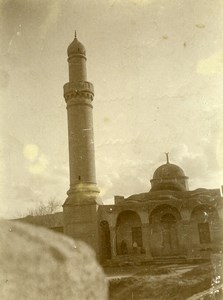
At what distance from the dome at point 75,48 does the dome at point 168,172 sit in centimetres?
1410

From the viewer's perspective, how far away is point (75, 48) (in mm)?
30016

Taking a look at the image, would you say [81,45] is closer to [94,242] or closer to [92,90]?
[92,90]

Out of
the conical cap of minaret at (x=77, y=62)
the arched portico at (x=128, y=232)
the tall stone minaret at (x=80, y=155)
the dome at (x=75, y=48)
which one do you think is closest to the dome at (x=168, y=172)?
the arched portico at (x=128, y=232)

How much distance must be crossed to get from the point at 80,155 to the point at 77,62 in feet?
26.3

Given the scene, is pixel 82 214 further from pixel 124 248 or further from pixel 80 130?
pixel 80 130

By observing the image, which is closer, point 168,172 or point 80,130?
point 80,130

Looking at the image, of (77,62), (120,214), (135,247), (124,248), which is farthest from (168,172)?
(77,62)

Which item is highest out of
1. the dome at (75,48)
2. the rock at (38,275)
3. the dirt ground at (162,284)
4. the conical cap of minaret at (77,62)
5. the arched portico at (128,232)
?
the dome at (75,48)

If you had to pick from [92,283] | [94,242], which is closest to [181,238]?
[94,242]

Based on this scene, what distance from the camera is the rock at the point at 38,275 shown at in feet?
43.3

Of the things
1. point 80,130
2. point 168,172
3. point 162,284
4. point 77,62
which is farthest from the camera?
point 168,172

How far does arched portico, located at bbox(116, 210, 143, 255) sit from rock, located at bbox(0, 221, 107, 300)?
8.55 meters

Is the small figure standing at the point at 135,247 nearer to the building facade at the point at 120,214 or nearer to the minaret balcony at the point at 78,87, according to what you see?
the building facade at the point at 120,214

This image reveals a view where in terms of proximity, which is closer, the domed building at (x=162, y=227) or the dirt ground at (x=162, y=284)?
the dirt ground at (x=162, y=284)
